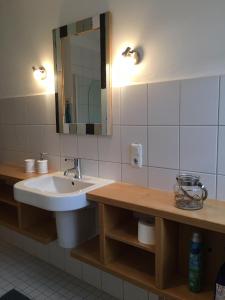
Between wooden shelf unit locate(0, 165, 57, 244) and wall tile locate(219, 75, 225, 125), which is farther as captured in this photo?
wooden shelf unit locate(0, 165, 57, 244)

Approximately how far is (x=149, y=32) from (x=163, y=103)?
0.39m

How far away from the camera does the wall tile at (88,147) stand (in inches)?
69.3

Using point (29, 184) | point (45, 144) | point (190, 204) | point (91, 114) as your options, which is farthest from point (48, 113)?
point (190, 204)

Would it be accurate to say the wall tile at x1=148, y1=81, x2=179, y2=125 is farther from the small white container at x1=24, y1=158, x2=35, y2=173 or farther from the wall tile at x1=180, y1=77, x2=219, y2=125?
the small white container at x1=24, y1=158, x2=35, y2=173

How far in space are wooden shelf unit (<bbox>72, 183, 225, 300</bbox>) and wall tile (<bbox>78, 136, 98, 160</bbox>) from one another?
0.29 metres

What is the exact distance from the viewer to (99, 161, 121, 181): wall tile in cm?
166

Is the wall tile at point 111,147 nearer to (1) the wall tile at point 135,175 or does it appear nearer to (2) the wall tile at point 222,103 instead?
(1) the wall tile at point 135,175

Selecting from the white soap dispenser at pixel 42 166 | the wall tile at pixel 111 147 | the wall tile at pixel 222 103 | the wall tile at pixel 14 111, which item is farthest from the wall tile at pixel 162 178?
the wall tile at pixel 14 111

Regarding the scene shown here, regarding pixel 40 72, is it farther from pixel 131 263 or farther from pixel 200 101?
pixel 131 263

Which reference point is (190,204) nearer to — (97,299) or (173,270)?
(173,270)

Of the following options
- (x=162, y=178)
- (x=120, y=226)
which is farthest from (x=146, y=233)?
(x=162, y=178)

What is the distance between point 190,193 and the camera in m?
1.22

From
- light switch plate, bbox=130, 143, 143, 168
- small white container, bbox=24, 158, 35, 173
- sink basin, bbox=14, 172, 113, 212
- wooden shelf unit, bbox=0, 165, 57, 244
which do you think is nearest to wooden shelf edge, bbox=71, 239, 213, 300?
sink basin, bbox=14, 172, 113, 212

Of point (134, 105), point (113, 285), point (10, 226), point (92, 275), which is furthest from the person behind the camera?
point (10, 226)
